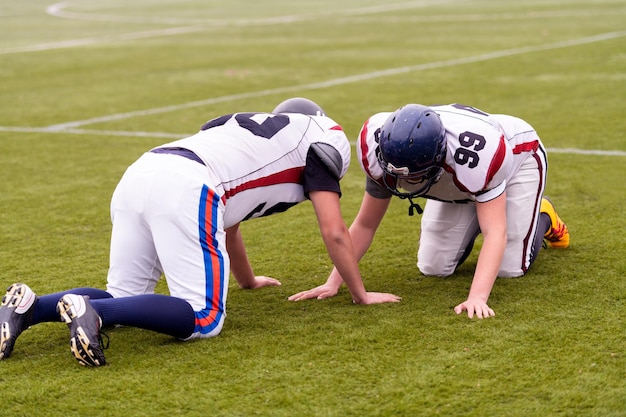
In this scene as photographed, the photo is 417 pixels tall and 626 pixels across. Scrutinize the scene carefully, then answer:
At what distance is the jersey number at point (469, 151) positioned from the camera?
426 centimetres

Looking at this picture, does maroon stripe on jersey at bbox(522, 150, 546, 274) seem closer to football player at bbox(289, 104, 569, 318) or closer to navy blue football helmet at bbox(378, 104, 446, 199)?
football player at bbox(289, 104, 569, 318)

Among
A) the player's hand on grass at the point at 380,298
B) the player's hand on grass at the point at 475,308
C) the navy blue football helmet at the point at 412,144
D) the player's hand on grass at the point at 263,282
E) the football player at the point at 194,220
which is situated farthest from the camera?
the player's hand on grass at the point at 263,282

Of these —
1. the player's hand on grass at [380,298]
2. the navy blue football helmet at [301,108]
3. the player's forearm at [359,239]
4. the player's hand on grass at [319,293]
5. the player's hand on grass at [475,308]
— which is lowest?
Result: the player's hand on grass at [319,293]

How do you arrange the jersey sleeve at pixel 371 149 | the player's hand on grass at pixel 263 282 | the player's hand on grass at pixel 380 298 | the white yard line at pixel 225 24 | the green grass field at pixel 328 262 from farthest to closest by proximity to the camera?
the white yard line at pixel 225 24, the player's hand on grass at pixel 263 282, the player's hand on grass at pixel 380 298, the jersey sleeve at pixel 371 149, the green grass field at pixel 328 262

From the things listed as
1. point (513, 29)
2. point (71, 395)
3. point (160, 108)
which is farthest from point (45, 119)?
point (513, 29)

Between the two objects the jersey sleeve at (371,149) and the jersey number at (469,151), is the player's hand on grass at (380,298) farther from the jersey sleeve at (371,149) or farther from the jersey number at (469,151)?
the jersey number at (469,151)

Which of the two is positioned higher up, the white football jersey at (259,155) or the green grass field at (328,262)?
the white football jersey at (259,155)

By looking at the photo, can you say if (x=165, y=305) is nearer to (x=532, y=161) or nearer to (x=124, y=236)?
(x=124, y=236)

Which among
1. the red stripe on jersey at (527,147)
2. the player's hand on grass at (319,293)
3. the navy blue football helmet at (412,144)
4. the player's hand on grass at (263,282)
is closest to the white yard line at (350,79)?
the player's hand on grass at (263,282)

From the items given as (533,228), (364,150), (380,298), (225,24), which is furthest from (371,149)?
(225,24)

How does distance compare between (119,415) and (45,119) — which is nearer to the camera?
(119,415)

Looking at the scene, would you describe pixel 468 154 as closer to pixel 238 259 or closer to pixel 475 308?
pixel 475 308

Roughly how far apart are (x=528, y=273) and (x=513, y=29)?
Answer: 1458 centimetres

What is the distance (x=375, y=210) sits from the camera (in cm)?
471
